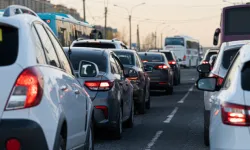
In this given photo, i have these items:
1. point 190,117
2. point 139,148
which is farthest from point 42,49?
point 190,117

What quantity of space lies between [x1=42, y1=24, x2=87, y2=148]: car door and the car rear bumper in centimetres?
97

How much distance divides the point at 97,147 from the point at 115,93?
111 cm

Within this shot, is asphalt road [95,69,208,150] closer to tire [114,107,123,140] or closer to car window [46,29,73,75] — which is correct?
tire [114,107,123,140]

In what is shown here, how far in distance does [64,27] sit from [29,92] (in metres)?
31.2

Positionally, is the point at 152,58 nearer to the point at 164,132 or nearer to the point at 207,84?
the point at 164,132

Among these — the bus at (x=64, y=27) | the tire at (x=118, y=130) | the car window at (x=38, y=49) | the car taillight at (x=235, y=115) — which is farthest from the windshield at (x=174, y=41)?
the car taillight at (x=235, y=115)

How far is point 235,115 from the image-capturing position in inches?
235

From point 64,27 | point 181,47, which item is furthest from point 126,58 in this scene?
point 181,47

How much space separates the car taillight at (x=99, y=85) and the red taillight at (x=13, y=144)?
619 centimetres

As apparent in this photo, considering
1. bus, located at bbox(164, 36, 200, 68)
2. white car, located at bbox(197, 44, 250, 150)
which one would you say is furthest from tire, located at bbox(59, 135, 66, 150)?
bus, located at bbox(164, 36, 200, 68)

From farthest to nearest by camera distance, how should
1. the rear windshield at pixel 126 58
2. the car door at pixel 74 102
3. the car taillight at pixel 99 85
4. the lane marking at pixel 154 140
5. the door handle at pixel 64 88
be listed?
the rear windshield at pixel 126 58 → the car taillight at pixel 99 85 → the lane marking at pixel 154 140 → the car door at pixel 74 102 → the door handle at pixel 64 88

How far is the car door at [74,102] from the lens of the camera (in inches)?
295

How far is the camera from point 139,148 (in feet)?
39.2

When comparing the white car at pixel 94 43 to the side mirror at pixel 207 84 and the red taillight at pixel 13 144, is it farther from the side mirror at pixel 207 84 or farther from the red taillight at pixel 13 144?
the red taillight at pixel 13 144
